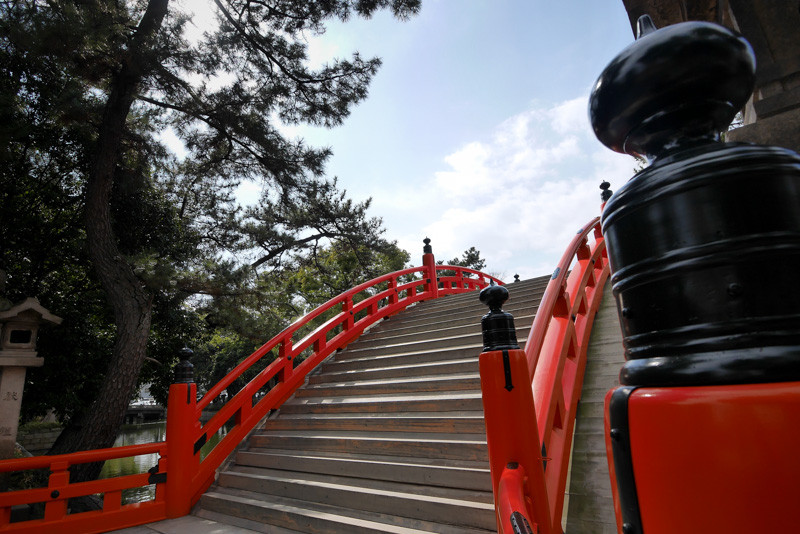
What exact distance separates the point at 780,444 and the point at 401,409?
3846 mm

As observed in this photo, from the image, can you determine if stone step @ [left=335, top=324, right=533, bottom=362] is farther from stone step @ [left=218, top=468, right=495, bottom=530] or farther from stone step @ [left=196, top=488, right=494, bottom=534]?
stone step @ [left=196, top=488, right=494, bottom=534]

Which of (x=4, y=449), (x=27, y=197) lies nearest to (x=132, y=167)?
(x=27, y=197)

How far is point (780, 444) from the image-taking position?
52 centimetres

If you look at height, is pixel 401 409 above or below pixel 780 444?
below

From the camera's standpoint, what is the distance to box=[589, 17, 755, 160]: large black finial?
699 mm

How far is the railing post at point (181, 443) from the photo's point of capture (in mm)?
3791

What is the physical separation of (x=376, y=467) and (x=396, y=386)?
4.22 ft

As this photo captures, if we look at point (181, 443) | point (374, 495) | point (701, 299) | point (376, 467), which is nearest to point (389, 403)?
point (376, 467)

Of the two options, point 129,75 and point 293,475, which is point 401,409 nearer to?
point 293,475

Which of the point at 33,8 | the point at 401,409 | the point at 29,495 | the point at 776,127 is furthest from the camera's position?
the point at 33,8

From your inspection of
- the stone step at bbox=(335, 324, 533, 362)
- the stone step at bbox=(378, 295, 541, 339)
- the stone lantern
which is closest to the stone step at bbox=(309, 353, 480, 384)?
the stone step at bbox=(335, 324, 533, 362)

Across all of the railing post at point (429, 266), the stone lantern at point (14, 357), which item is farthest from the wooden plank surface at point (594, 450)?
the stone lantern at point (14, 357)

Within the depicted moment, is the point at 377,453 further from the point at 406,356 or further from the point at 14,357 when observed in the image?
the point at 14,357

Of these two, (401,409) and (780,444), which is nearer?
(780,444)
